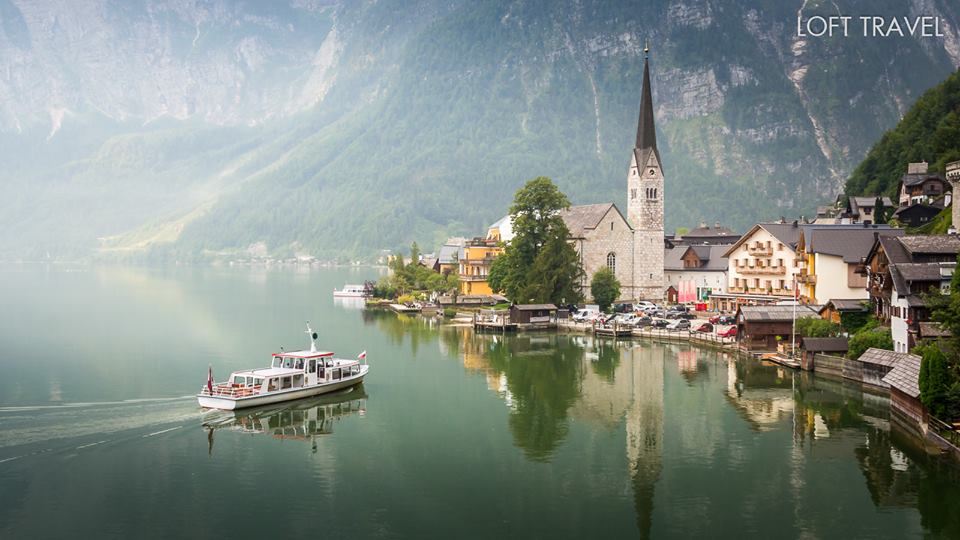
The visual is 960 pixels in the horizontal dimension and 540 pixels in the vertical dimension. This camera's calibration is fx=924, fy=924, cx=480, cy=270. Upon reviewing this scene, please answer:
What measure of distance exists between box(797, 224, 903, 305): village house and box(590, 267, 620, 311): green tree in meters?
24.8

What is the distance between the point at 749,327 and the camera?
60.2 meters

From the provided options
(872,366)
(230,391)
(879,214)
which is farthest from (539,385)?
(879,214)

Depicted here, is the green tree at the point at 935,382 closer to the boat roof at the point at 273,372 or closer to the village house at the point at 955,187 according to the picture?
the village house at the point at 955,187

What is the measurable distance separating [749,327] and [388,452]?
32148mm

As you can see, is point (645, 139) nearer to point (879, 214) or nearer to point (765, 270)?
point (765, 270)

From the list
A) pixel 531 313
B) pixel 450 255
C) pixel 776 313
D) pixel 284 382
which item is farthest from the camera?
pixel 450 255

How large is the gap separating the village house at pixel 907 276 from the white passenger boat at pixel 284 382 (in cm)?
2780

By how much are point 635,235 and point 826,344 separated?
44831 mm

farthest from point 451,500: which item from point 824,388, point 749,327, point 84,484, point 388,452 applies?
point 749,327

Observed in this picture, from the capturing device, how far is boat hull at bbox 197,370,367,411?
41.8 m

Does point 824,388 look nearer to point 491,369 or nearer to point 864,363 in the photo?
point 864,363

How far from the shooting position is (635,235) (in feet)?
317

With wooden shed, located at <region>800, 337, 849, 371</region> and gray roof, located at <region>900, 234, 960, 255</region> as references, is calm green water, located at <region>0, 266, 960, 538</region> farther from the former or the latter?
gray roof, located at <region>900, 234, 960, 255</region>

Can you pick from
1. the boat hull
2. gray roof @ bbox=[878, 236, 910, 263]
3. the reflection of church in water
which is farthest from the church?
the boat hull
